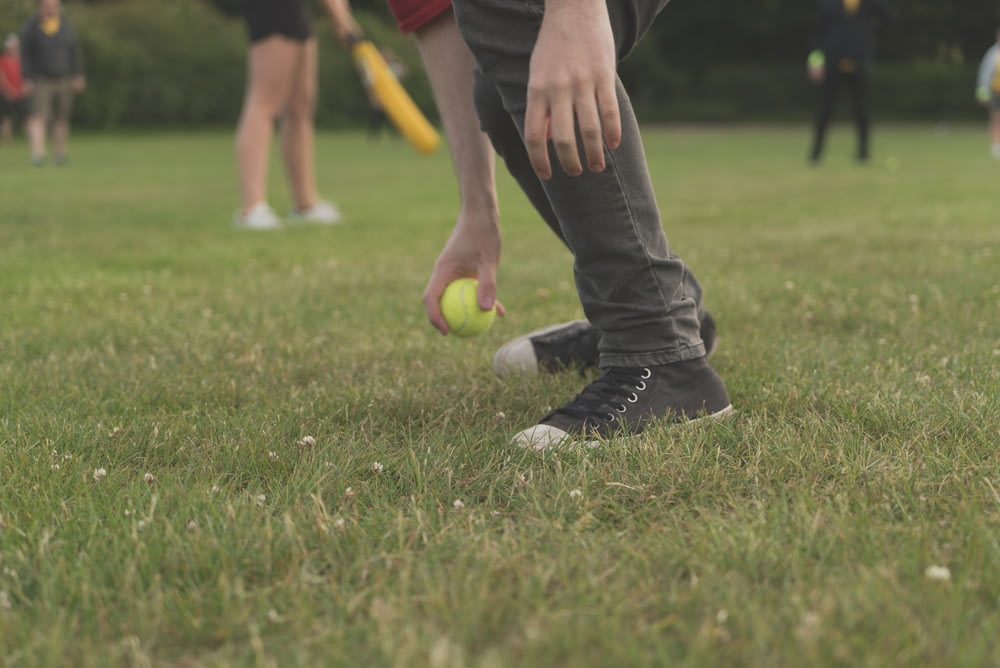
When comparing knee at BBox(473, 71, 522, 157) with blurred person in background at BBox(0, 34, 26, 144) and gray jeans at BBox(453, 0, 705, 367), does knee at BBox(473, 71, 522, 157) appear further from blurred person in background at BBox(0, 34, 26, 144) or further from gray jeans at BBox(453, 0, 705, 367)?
blurred person in background at BBox(0, 34, 26, 144)

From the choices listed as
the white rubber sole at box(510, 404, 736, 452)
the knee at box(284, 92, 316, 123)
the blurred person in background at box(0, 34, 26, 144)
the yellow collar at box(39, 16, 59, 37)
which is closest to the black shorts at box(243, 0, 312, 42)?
the knee at box(284, 92, 316, 123)

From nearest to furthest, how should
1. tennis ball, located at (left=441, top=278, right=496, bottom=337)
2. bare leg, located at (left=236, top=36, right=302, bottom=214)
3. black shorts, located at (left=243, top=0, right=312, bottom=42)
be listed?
tennis ball, located at (left=441, top=278, right=496, bottom=337), black shorts, located at (left=243, top=0, right=312, bottom=42), bare leg, located at (left=236, top=36, right=302, bottom=214)

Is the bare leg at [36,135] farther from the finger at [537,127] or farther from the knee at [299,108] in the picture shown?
the finger at [537,127]

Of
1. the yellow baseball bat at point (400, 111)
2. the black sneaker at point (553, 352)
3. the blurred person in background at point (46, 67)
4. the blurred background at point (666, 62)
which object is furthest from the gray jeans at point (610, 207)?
the blurred background at point (666, 62)

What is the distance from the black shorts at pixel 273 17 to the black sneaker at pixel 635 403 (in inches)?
182

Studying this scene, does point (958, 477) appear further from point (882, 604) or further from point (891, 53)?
point (891, 53)

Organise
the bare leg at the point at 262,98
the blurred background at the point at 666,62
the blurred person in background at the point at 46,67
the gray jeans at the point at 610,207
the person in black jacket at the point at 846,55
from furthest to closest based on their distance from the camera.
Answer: the blurred background at the point at 666,62 < the blurred person in background at the point at 46,67 < the person in black jacket at the point at 846,55 < the bare leg at the point at 262,98 < the gray jeans at the point at 610,207

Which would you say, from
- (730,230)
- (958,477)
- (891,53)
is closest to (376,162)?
(730,230)

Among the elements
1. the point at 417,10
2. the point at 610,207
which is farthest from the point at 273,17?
the point at 610,207

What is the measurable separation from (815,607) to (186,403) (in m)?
1.68

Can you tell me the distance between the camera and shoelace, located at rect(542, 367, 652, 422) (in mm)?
2139

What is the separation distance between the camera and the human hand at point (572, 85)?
5.62 ft

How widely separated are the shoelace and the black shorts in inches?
183

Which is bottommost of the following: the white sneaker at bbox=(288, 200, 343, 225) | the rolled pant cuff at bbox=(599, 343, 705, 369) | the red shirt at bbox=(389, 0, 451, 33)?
the white sneaker at bbox=(288, 200, 343, 225)
